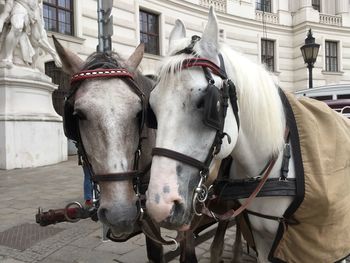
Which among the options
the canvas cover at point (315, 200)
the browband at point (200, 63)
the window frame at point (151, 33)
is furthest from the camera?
the window frame at point (151, 33)

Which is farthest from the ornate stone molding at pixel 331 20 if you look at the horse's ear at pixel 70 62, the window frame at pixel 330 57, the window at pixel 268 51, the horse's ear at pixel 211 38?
the horse's ear at pixel 211 38

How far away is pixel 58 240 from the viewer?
4.69 meters

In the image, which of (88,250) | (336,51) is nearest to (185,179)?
(88,250)

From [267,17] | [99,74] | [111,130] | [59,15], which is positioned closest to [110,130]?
[111,130]

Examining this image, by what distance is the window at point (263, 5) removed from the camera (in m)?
23.4

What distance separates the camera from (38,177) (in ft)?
30.0

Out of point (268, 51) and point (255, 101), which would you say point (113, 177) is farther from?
point (268, 51)

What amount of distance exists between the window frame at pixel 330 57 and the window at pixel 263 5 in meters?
4.78

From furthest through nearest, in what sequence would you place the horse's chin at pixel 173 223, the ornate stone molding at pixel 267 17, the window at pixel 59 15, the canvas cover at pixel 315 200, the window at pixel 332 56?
the window at pixel 332 56 → the ornate stone molding at pixel 267 17 → the window at pixel 59 15 → the canvas cover at pixel 315 200 → the horse's chin at pixel 173 223

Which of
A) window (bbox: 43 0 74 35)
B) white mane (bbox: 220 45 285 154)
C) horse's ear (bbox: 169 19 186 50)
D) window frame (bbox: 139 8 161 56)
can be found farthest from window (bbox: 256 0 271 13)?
white mane (bbox: 220 45 285 154)

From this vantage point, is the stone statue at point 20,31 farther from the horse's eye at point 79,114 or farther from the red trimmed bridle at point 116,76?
the horse's eye at point 79,114

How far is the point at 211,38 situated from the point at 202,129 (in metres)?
0.53

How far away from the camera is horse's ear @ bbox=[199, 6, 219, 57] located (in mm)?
1913

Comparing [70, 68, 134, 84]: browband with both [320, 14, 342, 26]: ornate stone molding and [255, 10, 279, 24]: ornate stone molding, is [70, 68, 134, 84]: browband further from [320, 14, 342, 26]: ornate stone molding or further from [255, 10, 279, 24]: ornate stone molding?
[320, 14, 342, 26]: ornate stone molding
